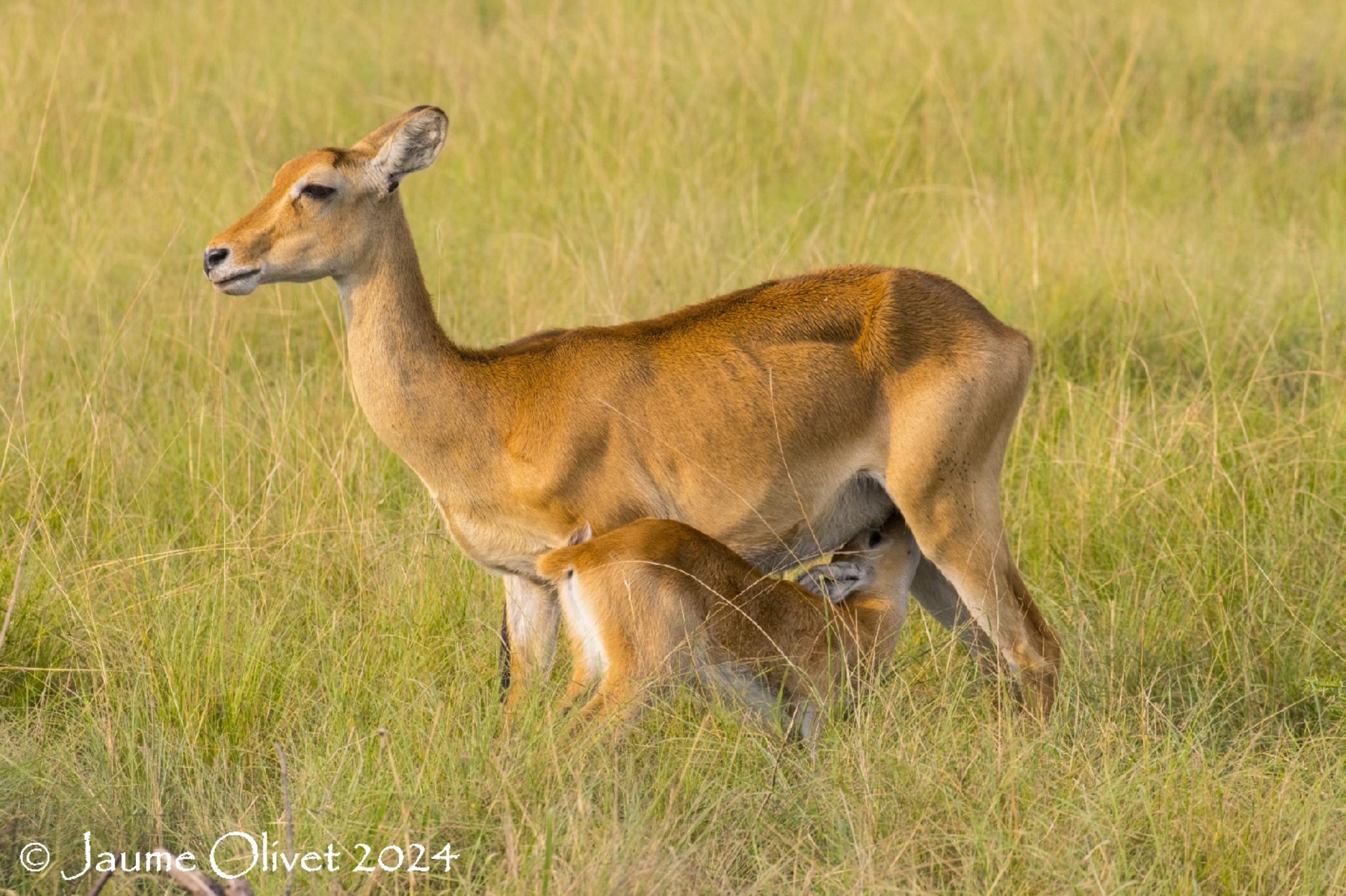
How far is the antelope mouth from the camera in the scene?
454 centimetres

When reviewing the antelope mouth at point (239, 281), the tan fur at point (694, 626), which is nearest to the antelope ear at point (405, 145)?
the antelope mouth at point (239, 281)

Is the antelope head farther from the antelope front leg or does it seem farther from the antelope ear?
the antelope front leg

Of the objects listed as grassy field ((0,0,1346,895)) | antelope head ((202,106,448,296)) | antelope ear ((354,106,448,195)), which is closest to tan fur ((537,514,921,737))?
grassy field ((0,0,1346,895))

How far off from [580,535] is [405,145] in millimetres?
1197

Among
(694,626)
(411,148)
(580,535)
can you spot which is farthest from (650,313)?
(694,626)

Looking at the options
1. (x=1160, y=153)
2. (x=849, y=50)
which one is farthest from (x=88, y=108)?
(x=1160, y=153)

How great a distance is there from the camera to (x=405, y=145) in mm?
4777

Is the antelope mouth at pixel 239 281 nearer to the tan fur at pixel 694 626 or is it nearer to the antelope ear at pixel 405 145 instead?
the antelope ear at pixel 405 145

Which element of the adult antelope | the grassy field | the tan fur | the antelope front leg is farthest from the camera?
the antelope front leg

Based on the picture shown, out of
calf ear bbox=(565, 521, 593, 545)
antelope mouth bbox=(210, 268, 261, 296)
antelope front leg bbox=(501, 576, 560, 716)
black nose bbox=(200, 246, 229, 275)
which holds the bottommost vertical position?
antelope front leg bbox=(501, 576, 560, 716)

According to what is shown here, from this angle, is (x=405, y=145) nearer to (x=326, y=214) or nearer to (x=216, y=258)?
(x=326, y=214)

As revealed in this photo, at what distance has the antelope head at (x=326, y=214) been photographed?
15.0 feet

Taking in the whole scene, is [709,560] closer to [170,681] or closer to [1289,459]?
[170,681]

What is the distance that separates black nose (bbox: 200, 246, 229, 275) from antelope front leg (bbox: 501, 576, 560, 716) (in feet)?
3.66
